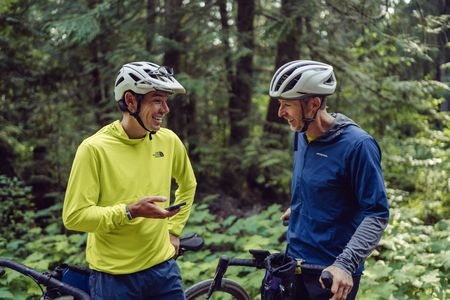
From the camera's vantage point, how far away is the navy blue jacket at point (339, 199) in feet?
8.79

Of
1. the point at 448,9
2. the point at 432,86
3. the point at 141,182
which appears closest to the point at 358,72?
the point at 432,86

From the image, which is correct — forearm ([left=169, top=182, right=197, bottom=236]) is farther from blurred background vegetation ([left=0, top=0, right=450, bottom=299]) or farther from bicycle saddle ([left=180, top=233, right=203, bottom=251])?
blurred background vegetation ([left=0, top=0, right=450, bottom=299])

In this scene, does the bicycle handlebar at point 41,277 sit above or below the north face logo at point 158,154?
below

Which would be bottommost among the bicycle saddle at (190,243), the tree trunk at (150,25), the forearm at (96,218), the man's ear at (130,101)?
the bicycle saddle at (190,243)

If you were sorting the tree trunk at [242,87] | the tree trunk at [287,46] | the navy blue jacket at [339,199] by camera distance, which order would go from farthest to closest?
1. the tree trunk at [242,87]
2. the tree trunk at [287,46]
3. the navy blue jacket at [339,199]

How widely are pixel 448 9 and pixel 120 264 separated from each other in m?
10.8

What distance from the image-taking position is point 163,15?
9992mm

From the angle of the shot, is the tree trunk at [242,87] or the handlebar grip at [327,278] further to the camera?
the tree trunk at [242,87]

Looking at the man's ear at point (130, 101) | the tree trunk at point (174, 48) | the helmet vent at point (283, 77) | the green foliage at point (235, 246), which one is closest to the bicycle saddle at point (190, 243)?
the man's ear at point (130, 101)

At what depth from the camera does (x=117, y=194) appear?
119 inches

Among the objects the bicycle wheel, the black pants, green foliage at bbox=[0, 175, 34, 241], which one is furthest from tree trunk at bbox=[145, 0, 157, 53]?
the black pants

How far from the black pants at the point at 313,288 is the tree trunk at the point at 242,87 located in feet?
24.8

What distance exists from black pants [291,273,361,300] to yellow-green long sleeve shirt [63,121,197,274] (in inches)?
40.2

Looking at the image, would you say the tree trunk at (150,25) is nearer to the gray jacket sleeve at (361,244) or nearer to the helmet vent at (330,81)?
the helmet vent at (330,81)
